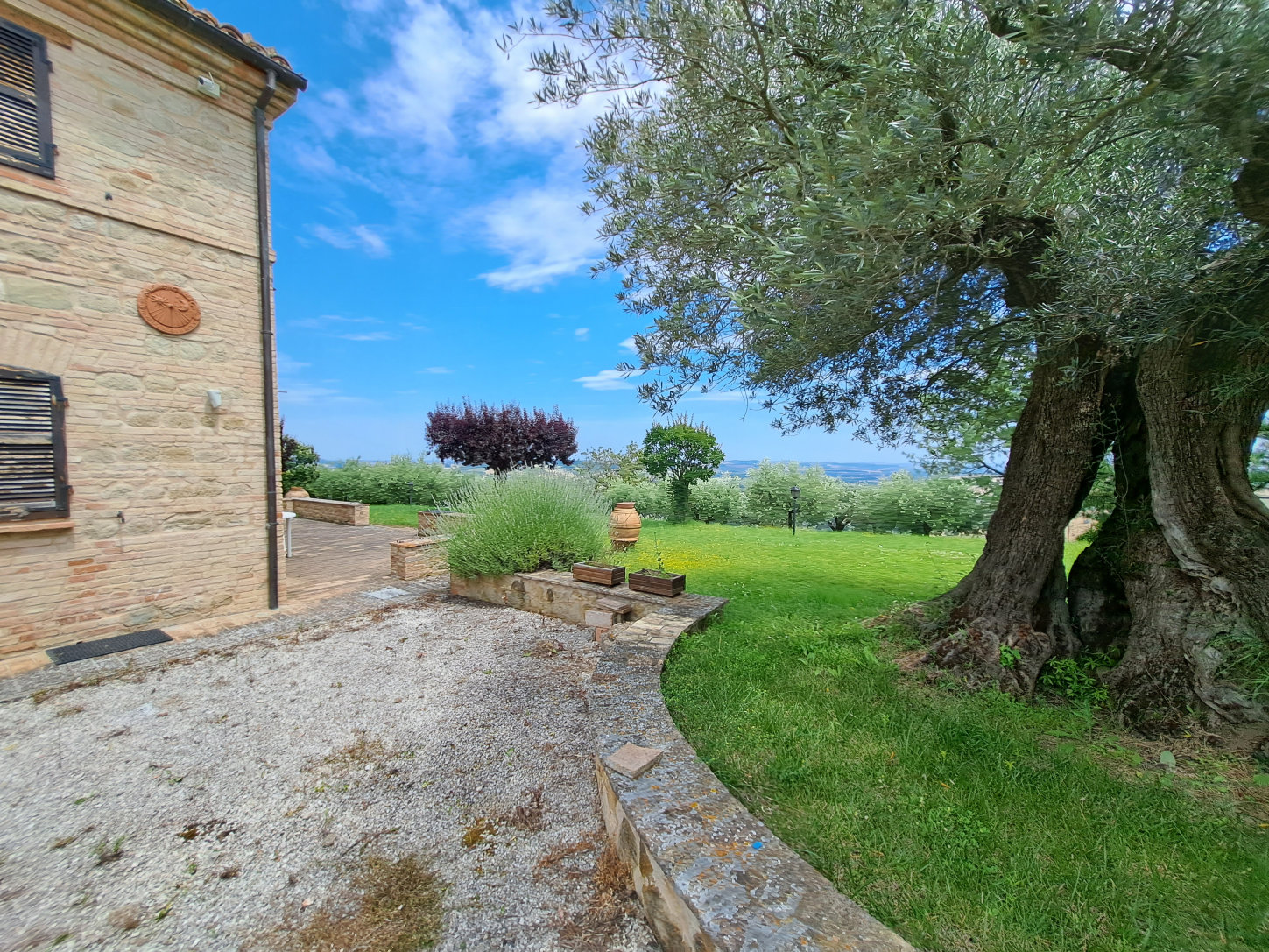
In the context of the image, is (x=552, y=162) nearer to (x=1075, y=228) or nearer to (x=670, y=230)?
(x=670, y=230)

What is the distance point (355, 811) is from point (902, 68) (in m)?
4.41

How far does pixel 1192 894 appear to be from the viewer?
1.71 metres

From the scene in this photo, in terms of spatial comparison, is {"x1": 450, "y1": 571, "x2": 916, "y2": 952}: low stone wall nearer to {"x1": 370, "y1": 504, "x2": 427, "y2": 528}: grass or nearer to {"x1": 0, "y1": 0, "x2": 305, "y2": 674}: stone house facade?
{"x1": 0, "y1": 0, "x2": 305, "y2": 674}: stone house facade

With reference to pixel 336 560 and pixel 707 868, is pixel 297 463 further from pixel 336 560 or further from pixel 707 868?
pixel 707 868

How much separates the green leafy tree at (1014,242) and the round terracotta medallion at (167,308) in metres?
4.10

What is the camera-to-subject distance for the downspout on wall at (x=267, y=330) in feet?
17.3

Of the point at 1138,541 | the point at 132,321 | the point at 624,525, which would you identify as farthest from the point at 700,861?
the point at 624,525

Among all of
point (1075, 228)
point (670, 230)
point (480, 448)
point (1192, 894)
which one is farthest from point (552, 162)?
point (480, 448)

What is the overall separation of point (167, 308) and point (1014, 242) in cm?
695

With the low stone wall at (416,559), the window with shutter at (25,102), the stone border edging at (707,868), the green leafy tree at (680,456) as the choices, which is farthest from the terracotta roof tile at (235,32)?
the green leafy tree at (680,456)

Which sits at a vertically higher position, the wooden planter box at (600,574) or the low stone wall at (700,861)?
the wooden planter box at (600,574)

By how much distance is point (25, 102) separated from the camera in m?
3.99

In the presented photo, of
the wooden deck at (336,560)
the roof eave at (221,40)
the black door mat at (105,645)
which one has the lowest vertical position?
the black door mat at (105,645)

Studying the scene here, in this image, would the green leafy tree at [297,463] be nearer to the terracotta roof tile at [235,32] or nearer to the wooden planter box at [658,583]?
the terracotta roof tile at [235,32]
